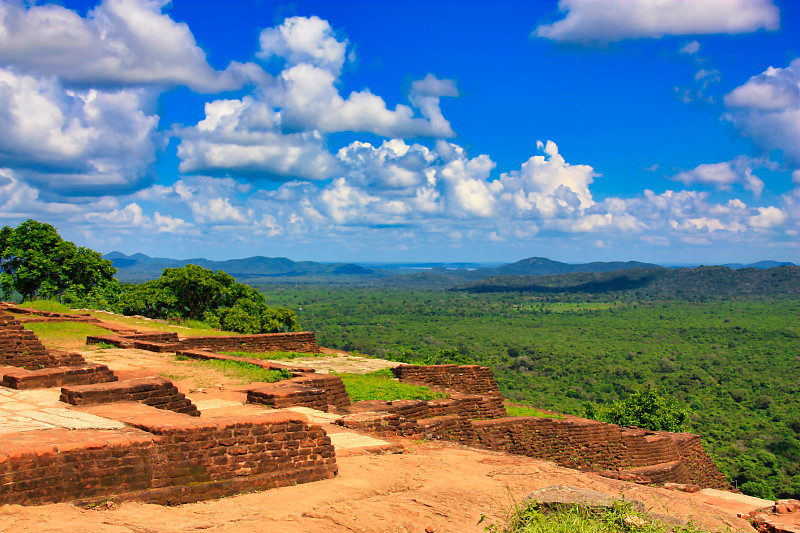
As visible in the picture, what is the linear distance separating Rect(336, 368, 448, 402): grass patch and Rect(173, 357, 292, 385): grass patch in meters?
1.56

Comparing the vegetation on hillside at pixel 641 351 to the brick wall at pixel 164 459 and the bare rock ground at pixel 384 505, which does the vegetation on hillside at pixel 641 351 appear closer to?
the bare rock ground at pixel 384 505

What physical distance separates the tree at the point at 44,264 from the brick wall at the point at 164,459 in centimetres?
2583

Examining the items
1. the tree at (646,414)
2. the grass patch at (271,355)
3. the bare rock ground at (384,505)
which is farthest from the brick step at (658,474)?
the grass patch at (271,355)

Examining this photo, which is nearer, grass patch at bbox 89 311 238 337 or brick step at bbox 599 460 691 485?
brick step at bbox 599 460 691 485

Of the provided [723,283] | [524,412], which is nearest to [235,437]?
[524,412]

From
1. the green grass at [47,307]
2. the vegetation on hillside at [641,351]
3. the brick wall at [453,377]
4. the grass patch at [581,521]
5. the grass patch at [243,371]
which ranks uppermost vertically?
the green grass at [47,307]

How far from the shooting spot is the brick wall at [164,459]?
5.04 m

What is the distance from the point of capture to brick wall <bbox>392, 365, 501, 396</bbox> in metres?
15.3

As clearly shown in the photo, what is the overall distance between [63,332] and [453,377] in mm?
11606

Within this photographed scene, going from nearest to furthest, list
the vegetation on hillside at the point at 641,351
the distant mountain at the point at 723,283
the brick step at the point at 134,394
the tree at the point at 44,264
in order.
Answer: the brick step at the point at 134,394
the tree at the point at 44,264
the vegetation on hillside at the point at 641,351
the distant mountain at the point at 723,283

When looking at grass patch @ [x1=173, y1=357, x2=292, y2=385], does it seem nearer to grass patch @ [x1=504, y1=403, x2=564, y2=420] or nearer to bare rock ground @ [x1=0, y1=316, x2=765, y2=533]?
bare rock ground @ [x1=0, y1=316, x2=765, y2=533]

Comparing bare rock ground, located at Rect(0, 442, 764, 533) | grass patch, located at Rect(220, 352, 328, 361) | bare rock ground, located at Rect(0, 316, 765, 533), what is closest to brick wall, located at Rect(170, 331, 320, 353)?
grass patch, located at Rect(220, 352, 328, 361)

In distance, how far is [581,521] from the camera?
5695 millimetres

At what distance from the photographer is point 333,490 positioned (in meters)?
6.66
